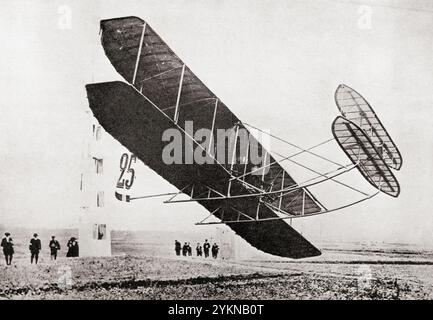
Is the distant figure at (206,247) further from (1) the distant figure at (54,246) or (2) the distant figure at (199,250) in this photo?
(1) the distant figure at (54,246)

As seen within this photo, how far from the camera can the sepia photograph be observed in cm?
650

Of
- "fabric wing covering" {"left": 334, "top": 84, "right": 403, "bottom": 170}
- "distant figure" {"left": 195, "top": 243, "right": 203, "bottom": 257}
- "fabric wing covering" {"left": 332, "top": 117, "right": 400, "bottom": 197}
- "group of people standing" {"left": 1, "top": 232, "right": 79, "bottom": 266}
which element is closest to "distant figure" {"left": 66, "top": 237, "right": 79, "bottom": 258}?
"group of people standing" {"left": 1, "top": 232, "right": 79, "bottom": 266}

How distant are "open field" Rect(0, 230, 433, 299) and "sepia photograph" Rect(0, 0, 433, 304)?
0.06 feet

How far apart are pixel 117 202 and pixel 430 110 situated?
4444 millimetres

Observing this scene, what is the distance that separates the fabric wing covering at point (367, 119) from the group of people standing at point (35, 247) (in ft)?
11.5

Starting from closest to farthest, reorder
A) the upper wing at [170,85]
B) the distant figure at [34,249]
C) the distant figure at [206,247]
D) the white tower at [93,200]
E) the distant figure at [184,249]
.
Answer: the upper wing at [170,85], the distant figure at [34,249], the white tower at [93,200], the distant figure at [184,249], the distant figure at [206,247]

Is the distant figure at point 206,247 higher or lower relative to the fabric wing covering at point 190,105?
lower

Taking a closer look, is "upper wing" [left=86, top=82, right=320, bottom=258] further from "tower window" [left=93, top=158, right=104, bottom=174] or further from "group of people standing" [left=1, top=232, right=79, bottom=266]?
"group of people standing" [left=1, top=232, right=79, bottom=266]

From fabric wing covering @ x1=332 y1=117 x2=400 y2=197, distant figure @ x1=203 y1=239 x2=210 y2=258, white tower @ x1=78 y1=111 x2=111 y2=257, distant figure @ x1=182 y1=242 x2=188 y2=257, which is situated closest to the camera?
fabric wing covering @ x1=332 y1=117 x2=400 y2=197

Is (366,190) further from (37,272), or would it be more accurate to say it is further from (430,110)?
(37,272)

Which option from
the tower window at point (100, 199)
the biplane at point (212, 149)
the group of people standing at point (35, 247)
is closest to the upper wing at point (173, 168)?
the biplane at point (212, 149)

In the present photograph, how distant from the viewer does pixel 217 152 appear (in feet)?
21.9

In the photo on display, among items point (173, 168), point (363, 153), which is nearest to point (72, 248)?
point (173, 168)

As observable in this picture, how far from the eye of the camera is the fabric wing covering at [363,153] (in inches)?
253
